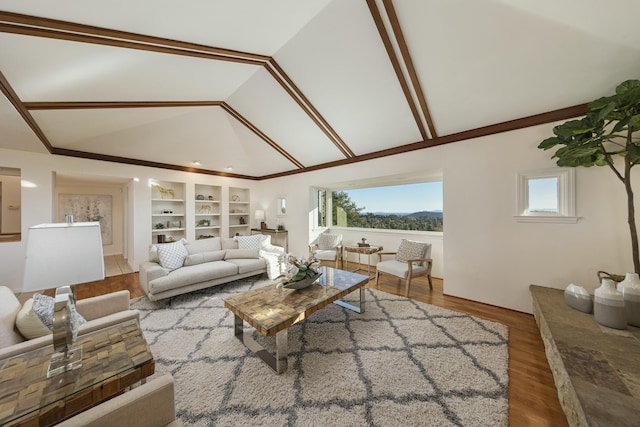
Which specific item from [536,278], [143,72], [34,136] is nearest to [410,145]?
[536,278]

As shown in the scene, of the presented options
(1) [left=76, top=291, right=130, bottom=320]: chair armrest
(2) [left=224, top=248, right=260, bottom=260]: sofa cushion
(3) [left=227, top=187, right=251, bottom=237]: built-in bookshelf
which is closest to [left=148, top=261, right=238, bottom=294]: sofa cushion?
(2) [left=224, top=248, right=260, bottom=260]: sofa cushion

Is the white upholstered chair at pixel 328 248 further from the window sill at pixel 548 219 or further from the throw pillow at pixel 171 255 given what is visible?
the window sill at pixel 548 219

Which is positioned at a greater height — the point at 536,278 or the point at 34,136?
→ the point at 34,136

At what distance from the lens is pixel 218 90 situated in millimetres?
3375

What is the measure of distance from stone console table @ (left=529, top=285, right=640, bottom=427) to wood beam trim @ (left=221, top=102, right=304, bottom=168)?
4.86 metres

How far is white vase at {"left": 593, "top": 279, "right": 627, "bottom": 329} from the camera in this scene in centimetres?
177

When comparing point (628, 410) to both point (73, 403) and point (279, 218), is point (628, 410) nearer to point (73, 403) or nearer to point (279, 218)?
point (73, 403)

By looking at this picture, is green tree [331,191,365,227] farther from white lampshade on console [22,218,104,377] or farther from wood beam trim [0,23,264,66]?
white lampshade on console [22,218,104,377]

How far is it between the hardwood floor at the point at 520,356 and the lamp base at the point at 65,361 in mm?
2555

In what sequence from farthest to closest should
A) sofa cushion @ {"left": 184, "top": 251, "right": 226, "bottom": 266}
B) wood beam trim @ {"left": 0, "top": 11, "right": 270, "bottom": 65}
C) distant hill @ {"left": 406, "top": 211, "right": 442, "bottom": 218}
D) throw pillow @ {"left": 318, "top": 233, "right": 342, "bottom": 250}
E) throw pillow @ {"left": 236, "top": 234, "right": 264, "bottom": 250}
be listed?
throw pillow @ {"left": 318, "top": 233, "right": 342, "bottom": 250} < distant hill @ {"left": 406, "top": 211, "right": 442, "bottom": 218} < throw pillow @ {"left": 236, "top": 234, "right": 264, "bottom": 250} < sofa cushion @ {"left": 184, "top": 251, "right": 226, "bottom": 266} < wood beam trim @ {"left": 0, "top": 11, "right": 270, "bottom": 65}

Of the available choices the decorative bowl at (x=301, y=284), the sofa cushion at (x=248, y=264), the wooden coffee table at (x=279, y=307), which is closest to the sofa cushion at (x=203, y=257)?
the sofa cushion at (x=248, y=264)

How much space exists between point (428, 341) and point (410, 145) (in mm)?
2952

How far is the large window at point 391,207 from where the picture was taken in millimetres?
4738

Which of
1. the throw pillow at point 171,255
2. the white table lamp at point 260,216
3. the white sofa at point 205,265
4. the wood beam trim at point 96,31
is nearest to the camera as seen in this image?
the wood beam trim at point 96,31
